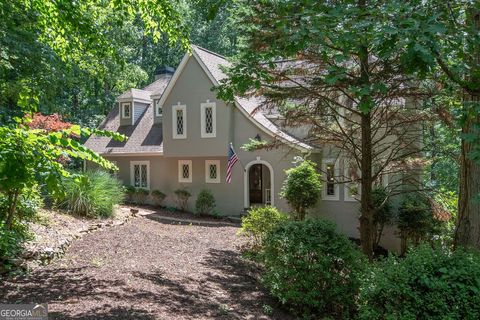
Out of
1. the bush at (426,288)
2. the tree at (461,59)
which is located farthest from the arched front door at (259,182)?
the bush at (426,288)

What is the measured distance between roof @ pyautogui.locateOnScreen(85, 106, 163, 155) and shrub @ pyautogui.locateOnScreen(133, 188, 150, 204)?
6.53ft

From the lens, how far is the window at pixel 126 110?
→ 21422 millimetres

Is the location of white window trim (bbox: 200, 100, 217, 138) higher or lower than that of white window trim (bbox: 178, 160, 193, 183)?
higher

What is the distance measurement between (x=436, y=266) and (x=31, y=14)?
11985 millimetres

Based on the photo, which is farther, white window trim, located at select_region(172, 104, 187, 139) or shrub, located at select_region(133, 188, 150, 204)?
shrub, located at select_region(133, 188, 150, 204)

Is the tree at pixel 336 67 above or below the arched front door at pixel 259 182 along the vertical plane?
above

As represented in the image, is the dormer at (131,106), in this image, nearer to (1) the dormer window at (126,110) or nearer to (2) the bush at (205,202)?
(1) the dormer window at (126,110)

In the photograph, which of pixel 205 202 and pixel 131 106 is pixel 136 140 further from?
pixel 205 202

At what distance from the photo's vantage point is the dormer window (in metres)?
21.4

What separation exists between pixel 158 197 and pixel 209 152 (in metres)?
3.81

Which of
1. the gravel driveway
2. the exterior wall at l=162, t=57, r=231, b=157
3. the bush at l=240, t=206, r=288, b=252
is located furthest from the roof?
the bush at l=240, t=206, r=288, b=252

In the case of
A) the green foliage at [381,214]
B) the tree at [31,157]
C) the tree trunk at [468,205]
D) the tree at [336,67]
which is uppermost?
the tree at [336,67]

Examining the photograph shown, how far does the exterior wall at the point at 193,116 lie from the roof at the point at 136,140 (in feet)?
4.46

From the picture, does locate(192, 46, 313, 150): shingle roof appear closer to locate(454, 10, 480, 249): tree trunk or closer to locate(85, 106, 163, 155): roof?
locate(85, 106, 163, 155): roof
